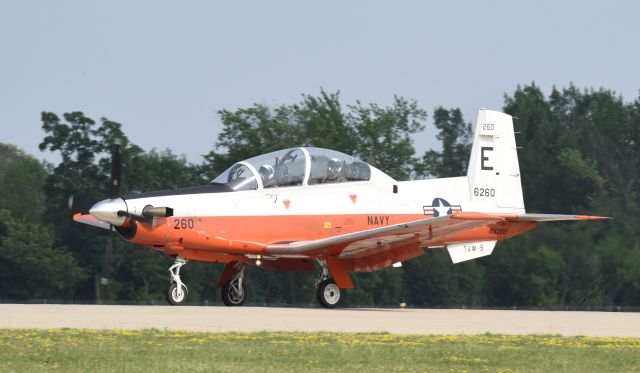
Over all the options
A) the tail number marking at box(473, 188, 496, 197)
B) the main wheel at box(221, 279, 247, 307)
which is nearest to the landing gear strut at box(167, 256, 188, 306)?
the main wheel at box(221, 279, 247, 307)

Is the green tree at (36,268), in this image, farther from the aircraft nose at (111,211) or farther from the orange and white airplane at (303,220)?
the aircraft nose at (111,211)

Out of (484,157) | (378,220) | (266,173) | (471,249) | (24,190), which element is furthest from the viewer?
(24,190)

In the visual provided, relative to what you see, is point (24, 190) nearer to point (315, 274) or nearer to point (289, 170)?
point (315, 274)

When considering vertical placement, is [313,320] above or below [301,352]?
above

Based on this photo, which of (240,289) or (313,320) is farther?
(240,289)

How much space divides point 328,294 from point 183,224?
2.95 m

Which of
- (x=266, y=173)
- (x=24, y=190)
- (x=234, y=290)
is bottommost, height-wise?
(x=234, y=290)

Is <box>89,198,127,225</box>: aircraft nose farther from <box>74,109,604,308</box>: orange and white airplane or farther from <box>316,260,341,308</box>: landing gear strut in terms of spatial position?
<box>316,260,341,308</box>: landing gear strut

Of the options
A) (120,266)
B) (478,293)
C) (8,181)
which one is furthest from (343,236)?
(8,181)

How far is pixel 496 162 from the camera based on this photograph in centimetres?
2422

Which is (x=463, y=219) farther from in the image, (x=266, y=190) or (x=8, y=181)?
(x=8, y=181)

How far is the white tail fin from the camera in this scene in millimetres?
23938

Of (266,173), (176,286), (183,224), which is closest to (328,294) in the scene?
(266,173)

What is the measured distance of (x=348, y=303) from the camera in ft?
139
